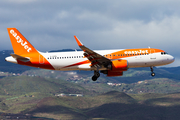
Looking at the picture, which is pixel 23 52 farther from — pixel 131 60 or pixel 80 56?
pixel 131 60

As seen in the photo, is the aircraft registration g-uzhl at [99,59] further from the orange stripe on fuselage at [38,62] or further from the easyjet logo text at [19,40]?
the easyjet logo text at [19,40]

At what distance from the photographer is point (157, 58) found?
→ 62469 mm

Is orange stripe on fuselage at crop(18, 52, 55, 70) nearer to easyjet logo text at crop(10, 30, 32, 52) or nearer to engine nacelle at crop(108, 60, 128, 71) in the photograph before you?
easyjet logo text at crop(10, 30, 32, 52)

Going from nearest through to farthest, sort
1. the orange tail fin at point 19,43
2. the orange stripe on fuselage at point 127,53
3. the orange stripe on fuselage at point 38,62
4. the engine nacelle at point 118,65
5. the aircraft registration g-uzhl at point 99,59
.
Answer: the engine nacelle at point 118,65
the aircraft registration g-uzhl at point 99,59
the orange stripe on fuselage at point 127,53
the orange stripe on fuselage at point 38,62
the orange tail fin at point 19,43

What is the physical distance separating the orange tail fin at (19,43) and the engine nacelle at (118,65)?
18.8 meters

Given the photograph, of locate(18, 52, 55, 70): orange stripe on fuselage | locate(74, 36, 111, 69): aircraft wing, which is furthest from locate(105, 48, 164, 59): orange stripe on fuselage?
locate(18, 52, 55, 70): orange stripe on fuselage

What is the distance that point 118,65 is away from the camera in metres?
59.5

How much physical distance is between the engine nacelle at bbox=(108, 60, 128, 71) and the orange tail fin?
740 inches

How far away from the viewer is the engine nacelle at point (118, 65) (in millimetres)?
59475

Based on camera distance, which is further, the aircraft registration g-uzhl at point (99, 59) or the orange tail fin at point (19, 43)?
the orange tail fin at point (19, 43)

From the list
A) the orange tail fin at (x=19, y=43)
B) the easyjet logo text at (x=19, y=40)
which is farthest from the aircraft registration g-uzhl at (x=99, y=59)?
the easyjet logo text at (x=19, y=40)

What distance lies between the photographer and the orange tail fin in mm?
64438

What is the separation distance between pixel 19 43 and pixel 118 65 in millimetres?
24337

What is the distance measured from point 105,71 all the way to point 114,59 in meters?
5.09
